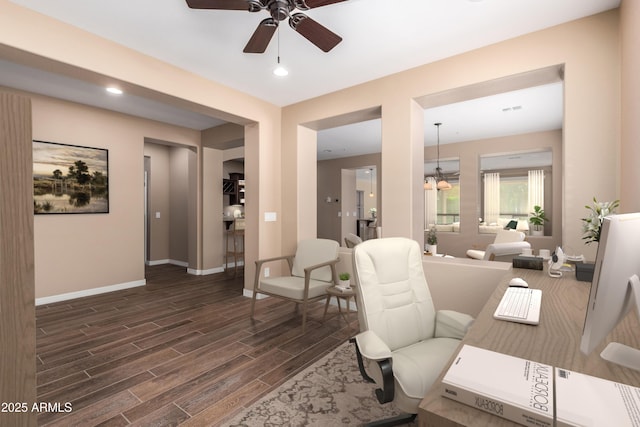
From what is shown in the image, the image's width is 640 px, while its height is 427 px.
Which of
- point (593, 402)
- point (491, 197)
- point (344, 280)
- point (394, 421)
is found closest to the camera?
point (593, 402)

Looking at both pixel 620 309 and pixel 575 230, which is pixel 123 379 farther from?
pixel 575 230

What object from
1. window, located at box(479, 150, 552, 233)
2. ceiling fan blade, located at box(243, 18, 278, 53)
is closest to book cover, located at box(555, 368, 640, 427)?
ceiling fan blade, located at box(243, 18, 278, 53)

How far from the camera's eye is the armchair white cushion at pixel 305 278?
3.05m

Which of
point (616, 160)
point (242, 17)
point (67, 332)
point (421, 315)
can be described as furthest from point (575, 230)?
point (67, 332)

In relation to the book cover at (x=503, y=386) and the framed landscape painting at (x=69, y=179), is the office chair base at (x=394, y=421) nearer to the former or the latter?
the book cover at (x=503, y=386)

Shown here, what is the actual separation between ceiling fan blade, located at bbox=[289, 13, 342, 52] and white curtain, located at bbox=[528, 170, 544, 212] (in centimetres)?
1009

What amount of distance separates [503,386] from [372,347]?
0.62 meters

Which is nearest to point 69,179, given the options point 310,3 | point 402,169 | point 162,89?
point 162,89

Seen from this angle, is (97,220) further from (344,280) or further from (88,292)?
(344,280)

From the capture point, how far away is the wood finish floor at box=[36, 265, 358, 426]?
6.23 ft

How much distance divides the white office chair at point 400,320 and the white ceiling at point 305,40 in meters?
1.86

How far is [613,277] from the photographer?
0.75 meters

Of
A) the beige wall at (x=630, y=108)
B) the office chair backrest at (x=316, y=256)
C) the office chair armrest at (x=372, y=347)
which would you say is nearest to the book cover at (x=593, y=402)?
the office chair armrest at (x=372, y=347)

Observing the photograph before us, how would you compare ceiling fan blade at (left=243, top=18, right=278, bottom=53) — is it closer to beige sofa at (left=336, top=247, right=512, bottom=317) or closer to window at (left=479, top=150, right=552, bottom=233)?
beige sofa at (left=336, top=247, right=512, bottom=317)
